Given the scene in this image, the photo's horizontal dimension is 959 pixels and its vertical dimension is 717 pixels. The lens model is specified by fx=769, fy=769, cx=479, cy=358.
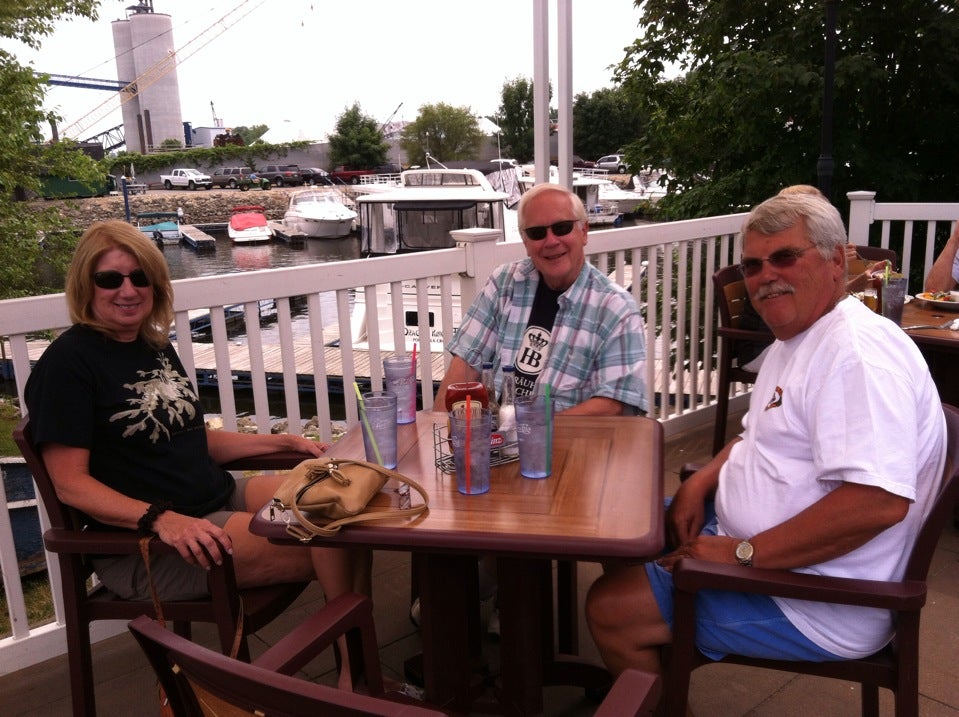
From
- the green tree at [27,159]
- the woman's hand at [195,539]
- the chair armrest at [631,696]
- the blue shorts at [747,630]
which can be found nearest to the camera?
the chair armrest at [631,696]

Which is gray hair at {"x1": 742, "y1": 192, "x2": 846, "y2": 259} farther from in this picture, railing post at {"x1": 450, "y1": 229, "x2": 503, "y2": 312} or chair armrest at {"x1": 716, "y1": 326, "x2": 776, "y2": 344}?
chair armrest at {"x1": 716, "y1": 326, "x2": 776, "y2": 344}

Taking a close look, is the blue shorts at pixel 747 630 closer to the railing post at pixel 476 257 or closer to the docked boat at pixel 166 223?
the railing post at pixel 476 257

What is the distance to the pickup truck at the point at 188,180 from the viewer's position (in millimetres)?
35281

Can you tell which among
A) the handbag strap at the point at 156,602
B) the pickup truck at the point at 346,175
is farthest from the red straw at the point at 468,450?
the pickup truck at the point at 346,175

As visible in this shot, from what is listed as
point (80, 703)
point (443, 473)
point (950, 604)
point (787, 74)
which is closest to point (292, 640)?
point (443, 473)

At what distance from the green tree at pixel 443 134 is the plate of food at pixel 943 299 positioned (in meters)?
35.6

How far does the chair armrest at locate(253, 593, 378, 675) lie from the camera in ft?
3.89

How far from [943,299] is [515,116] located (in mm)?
31055

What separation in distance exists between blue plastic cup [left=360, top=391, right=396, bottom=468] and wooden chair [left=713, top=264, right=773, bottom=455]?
6.98 ft

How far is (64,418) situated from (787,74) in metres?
7.34

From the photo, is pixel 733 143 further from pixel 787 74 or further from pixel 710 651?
pixel 710 651

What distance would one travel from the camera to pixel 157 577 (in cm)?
174

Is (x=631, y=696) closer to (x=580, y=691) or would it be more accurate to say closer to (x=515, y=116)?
(x=580, y=691)

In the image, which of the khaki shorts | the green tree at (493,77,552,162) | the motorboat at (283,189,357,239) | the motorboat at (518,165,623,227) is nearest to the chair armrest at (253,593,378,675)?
the khaki shorts
